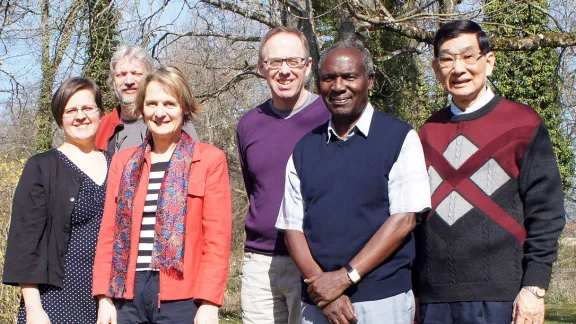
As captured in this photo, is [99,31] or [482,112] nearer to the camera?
[482,112]

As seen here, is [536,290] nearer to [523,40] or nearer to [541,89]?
[523,40]

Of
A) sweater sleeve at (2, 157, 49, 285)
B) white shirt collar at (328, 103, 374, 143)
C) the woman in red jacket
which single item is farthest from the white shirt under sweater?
white shirt collar at (328, 103, 374, 143)

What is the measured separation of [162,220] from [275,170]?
785mm

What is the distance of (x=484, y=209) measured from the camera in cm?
282

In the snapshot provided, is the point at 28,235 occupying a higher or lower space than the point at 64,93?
lower

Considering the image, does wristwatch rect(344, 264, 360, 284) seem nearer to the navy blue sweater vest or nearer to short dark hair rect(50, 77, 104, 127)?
the navy blue sweater vest

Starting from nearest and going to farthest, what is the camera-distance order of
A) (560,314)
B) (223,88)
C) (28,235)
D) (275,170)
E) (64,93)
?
(28,235), (64,93), (275,170), (223,88), (560,314)

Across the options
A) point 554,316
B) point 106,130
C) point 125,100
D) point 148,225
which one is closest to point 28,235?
point 148,225

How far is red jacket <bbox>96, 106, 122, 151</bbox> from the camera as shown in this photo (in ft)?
12.7

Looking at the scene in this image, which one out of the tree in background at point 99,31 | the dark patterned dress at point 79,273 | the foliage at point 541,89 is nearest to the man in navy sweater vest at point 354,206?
the dark patterned dress at point 79,273

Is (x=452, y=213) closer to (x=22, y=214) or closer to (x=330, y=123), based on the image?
(x=330, y=123)

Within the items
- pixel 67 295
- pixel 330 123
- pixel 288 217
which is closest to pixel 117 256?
pixel 67 295

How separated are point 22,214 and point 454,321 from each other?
2.16 m

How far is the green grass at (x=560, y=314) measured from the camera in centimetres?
1225
